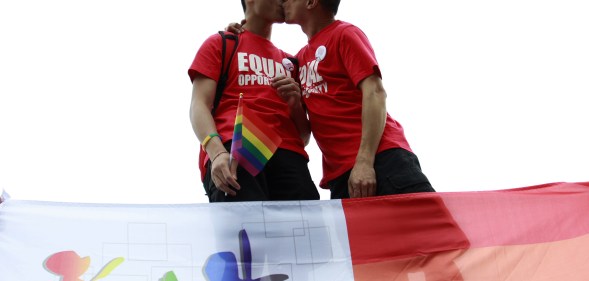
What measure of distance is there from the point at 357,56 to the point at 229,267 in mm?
975

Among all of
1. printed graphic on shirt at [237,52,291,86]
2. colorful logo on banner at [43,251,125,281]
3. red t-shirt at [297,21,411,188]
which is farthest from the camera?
printed graphic on shirt at [237,52,291,86]

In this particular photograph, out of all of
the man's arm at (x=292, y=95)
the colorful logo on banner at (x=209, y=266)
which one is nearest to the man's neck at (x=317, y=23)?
the man's arm at (x=292, y=95)

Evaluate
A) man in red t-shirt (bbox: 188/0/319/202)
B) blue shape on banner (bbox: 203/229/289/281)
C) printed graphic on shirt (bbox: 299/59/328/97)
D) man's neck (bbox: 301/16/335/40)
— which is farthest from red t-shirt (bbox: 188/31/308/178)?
blue shape on banner (bbox: 203/229/289/281)

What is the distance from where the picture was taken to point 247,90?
3.08 metres

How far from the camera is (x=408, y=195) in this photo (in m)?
2.79

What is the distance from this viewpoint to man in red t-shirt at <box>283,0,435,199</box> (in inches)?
113

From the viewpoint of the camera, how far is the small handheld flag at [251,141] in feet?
8.95

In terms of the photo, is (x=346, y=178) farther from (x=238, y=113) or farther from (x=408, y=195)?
(x=238, y=113)

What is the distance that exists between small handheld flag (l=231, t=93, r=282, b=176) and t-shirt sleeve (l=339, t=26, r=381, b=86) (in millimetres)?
433


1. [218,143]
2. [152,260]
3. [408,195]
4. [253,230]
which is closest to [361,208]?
[408,195]

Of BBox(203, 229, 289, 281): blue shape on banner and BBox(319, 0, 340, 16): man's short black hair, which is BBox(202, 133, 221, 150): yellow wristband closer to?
BBox(203, 229, 289, 281): blue shape on banner

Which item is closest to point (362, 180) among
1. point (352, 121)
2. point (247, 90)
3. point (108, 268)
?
point (352, 121)

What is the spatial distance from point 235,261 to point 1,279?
759 millimetres

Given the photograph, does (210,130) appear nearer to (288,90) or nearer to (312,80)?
(288,90)
